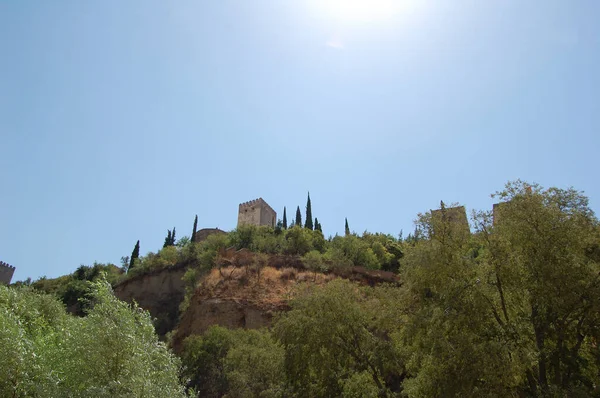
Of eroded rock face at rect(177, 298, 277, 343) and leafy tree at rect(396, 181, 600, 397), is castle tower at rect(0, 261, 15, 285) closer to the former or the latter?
eroded rock face at rect(177, 298, 277, 343)

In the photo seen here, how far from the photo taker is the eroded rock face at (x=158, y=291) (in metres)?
48.8

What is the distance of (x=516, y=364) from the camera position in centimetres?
1055

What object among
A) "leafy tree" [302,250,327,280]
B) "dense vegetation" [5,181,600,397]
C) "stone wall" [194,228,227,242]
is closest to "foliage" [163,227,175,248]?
"stone wall" [194,228,227,242]

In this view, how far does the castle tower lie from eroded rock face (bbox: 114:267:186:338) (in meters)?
38.4

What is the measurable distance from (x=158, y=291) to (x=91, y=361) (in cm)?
4144

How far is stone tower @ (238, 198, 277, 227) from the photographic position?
268ft

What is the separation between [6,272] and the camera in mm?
79750

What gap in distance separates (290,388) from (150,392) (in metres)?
6.84

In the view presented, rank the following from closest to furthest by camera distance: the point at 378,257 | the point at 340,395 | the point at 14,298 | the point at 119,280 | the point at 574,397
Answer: the point at 574,397
the point at 340,395
the point at 14,298
the point at 378,257
the point at 119,280

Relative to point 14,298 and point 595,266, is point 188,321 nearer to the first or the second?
point 14,298

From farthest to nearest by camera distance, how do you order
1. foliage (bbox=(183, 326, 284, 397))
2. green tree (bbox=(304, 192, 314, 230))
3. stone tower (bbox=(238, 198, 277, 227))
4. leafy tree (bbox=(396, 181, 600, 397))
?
stone tower (bbox=(238, 198, 277, 227)) < green tree (bbox=(304, 192, 314, 230)) < foliage (bbox=(183, 326, 284, 397)) < leafy tree (bbox=(396, 181, 600, 397))

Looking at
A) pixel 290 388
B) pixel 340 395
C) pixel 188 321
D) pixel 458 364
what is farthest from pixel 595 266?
pixel 188 321

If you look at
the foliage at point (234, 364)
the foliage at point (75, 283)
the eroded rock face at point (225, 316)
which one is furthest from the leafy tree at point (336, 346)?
the foliage at point (75, 283)

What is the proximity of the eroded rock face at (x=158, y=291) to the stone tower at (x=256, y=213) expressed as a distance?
2893 cm
